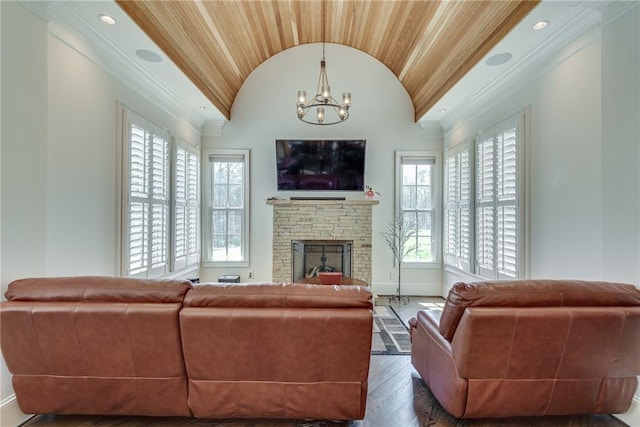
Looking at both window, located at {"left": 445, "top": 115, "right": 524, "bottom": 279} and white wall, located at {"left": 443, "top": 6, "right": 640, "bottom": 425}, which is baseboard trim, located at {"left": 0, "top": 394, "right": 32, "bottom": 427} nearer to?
white wall, located at {"left": 443, "top": 6, "right": 640, "bottom": 425}

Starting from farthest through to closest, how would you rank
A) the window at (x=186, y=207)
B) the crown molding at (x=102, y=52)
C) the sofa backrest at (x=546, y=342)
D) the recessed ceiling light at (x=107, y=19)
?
the window at (x=186, y=207)
the recessed ceiling light at (x=107, y=19)
the crown molding at (x=102, y=52)
the sofa backrest at (x=546, y=342)

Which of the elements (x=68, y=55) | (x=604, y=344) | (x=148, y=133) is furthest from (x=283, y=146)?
(x=604, y=344)

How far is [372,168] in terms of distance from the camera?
5.48m

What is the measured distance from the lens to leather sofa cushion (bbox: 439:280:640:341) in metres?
1.78

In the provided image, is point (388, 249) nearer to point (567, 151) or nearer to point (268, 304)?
point (567, 151)

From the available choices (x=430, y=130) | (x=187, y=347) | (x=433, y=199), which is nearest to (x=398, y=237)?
(x=433, y=199)

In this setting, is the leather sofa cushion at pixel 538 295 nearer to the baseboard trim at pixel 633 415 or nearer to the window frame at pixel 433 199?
the baseboard trim at pixel 633 415

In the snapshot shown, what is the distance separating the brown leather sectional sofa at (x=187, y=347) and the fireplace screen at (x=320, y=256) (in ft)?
11.4

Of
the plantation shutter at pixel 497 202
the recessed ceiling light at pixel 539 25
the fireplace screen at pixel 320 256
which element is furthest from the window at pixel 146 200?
the plantation shutter at pixel 497 202

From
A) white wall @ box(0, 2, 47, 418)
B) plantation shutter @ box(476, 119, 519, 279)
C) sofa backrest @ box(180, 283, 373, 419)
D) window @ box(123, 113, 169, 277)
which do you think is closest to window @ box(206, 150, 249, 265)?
window @ box(123, 113, 169, 277)

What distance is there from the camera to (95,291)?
181 centimetres

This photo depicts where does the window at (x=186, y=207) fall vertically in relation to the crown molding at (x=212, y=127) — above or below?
below

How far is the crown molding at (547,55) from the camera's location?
2402 mm

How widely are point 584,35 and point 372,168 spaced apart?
3.25 meters
